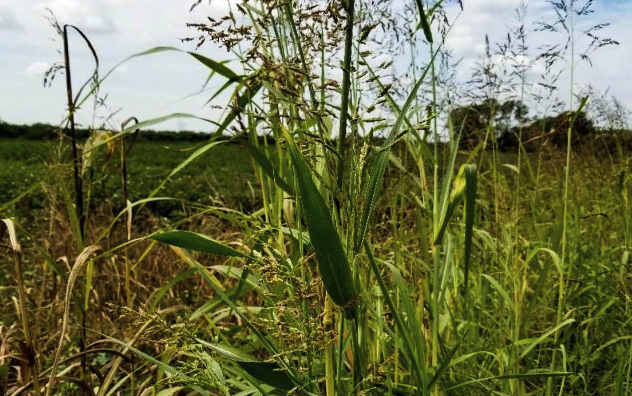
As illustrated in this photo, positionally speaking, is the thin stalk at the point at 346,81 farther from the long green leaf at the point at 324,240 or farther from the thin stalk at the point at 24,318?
the thin stalk at the point at 24,318

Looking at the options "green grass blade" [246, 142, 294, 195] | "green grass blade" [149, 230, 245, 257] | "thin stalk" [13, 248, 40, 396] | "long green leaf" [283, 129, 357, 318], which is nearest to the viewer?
"long green leaf" [283, 129, 357, 318]

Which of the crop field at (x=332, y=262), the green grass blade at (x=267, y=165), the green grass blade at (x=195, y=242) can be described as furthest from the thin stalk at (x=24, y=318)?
the green grass blade at (x=267, y=165)

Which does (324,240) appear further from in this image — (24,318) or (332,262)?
(24,318)

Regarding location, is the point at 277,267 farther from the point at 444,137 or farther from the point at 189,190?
the point at 189,190

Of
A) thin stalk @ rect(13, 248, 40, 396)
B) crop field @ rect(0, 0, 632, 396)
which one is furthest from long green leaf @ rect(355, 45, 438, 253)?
thin stalk @ rect(13, 248, 40, 396)

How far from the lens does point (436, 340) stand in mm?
1594

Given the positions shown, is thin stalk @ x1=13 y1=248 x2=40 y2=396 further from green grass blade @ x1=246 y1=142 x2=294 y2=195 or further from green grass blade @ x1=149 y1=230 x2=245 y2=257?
green grass blade @ x1=246 y1=142 x2=294 y2=195

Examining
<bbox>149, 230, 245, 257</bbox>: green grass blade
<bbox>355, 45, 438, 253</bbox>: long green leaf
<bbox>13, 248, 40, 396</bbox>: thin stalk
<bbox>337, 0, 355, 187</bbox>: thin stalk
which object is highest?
<bbox>337, 0, 355, 187</bbox>: thin stalk

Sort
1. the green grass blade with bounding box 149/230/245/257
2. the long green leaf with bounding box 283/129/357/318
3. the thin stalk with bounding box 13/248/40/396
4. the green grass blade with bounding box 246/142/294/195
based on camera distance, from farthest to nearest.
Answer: the thin stalk with bounding box 13/248/40/396, the green grass blade with bounding box 246/142/294/195, the green grass blade with bounding box 149/230/245/257, the long green leaf with bounding box 283/129/357/318

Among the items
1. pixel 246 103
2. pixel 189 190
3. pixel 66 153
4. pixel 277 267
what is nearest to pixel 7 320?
pixel 66 153

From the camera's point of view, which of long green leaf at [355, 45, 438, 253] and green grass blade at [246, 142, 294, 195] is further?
green grass blade at [246, 142, 294, 195]

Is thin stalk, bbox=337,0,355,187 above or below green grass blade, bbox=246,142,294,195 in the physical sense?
above

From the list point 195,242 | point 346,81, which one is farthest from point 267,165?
point 346,81

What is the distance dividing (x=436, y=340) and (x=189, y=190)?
804cm
